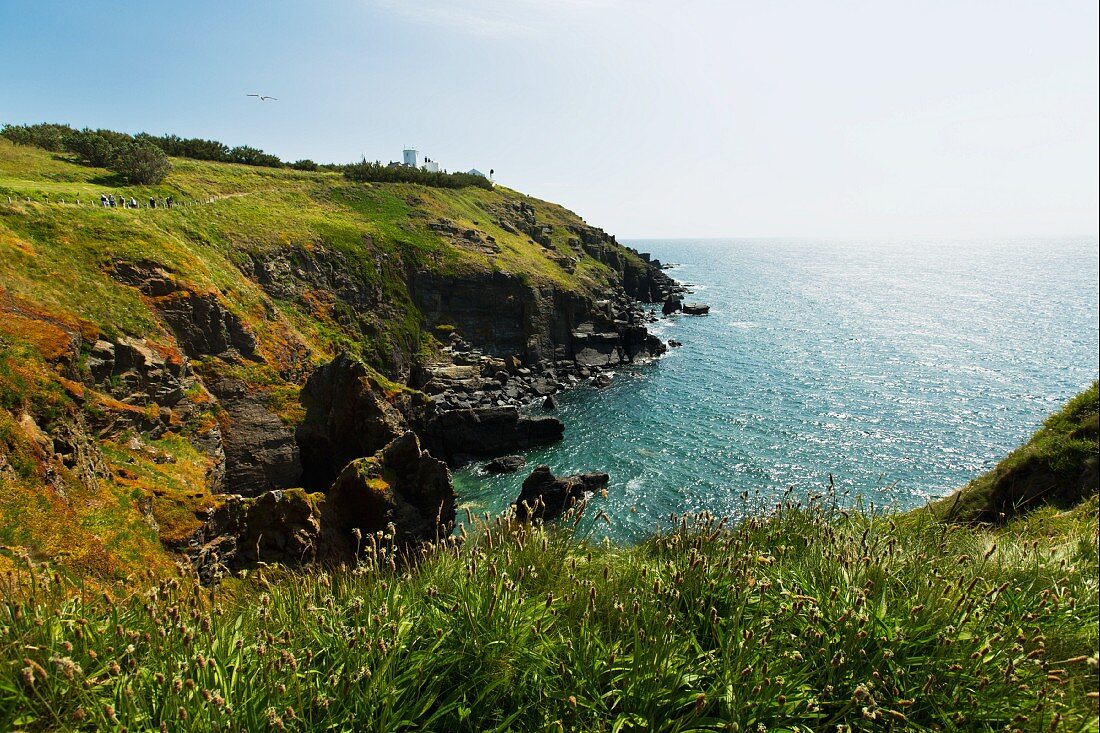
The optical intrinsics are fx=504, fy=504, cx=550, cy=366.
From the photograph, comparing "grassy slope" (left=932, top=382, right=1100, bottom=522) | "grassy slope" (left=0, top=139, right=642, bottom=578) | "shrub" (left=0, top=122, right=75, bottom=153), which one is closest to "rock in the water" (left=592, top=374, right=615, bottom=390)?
→ "grassy slope" (left=0, top=139, right=642, bottom=578)

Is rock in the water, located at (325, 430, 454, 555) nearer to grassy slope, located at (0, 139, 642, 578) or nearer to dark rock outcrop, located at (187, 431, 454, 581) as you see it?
dark rock outcrop, located at (187, 431, 454, 581)

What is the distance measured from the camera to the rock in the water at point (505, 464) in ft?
149

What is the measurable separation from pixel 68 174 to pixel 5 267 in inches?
1491

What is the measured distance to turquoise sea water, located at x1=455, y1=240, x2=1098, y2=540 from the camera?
41.7m

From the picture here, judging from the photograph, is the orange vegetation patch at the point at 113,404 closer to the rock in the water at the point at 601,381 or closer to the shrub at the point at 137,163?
the shrub at the point at 137,163

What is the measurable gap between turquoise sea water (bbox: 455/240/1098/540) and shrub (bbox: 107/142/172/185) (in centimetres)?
4745

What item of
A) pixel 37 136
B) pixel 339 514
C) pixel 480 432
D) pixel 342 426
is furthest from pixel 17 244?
pixel 37 136

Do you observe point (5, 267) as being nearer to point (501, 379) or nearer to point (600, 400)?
point (501, 379)

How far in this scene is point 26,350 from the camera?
66.6ft

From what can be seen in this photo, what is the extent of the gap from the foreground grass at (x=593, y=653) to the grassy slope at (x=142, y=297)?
1081 centimetres

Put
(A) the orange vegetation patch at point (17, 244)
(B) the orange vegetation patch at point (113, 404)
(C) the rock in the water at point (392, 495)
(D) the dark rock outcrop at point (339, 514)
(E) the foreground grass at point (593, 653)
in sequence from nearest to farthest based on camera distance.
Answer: (E) the foreground grass at point (593, 653)
(D) the dark rock outcrop at point (339, 514)
(B) the orange vegetation patch at point (113, 404)
(C) the rock in the water at point (392, 495)
(A) the orange vegetation patch at point (17, 244)

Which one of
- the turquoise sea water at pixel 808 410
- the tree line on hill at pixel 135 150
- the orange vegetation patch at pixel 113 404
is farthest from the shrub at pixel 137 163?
the turquoise sea water at pixel 808 410

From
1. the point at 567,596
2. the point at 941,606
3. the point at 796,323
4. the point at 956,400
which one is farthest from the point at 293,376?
the point at 796,323

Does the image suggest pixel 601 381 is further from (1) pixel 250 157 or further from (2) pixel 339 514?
(1) pixel 250 157
